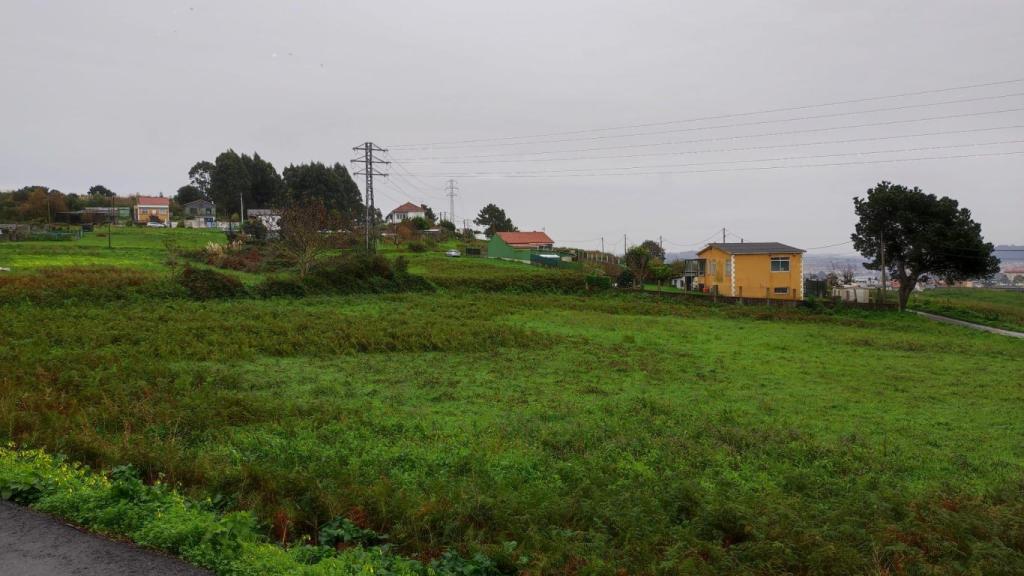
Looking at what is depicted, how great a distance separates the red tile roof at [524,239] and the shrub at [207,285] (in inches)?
1373

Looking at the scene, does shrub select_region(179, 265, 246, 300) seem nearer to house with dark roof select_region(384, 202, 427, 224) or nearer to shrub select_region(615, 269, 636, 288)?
shrub select_region(615, 269, 636, 288)

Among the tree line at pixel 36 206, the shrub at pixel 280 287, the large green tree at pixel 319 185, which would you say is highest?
the large green tree at pixel 319 185

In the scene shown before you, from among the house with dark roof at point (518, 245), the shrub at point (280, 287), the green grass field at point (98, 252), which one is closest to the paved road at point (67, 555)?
the shrub at point (280, 287)

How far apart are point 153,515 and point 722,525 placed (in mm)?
5465

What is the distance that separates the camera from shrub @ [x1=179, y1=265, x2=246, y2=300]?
2650 centimetres

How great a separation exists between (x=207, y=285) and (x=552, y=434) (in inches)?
854

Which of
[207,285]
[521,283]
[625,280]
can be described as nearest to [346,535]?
[207,285]

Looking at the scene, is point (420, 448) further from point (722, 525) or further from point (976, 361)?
point (976, 361)

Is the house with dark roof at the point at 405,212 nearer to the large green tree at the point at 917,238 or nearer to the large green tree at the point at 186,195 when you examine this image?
the large green tree at the point at 186,195

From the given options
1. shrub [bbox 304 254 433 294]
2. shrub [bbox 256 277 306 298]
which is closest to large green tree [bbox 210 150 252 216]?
shrub [bbox 304 254 433 294]

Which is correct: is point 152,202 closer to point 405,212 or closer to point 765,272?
point 405,212

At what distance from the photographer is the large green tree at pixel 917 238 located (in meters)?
39.9

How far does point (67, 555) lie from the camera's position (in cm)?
495

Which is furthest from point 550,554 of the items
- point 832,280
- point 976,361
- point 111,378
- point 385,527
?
point 832,280
